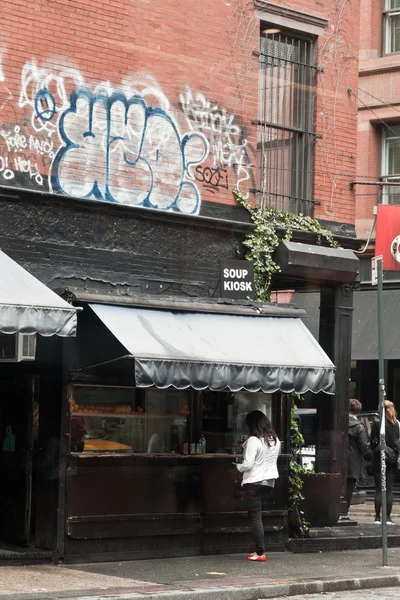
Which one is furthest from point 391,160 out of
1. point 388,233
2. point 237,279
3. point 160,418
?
point 160,418

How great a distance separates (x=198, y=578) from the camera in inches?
505

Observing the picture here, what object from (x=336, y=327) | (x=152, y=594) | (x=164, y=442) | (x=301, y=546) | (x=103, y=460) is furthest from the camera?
(x=336, y=327)

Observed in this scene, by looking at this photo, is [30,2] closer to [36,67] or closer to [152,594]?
[36,67]

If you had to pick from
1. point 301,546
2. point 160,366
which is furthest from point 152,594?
point 301,546

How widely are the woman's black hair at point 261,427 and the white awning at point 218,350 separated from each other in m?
0.53

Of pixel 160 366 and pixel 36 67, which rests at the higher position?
pixel 36 67

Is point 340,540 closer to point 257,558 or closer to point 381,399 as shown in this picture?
point 257,558

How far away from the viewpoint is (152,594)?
37.3 ft

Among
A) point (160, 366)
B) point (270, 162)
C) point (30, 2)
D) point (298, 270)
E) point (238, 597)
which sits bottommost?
point (238, 597)

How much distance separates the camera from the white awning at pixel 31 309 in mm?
11906

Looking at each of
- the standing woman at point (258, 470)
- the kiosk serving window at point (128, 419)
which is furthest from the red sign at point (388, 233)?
the standing woman at point (258, 470)

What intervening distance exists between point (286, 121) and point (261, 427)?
4718 mm

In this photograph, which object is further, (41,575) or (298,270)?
(298,270)

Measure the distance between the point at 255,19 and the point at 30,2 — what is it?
3570 mm
